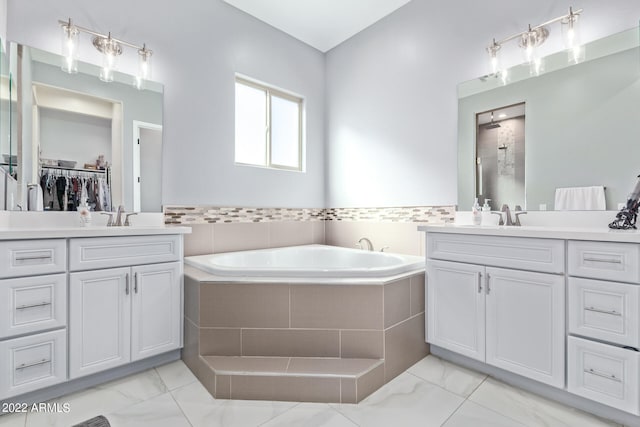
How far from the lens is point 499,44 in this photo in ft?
7.34

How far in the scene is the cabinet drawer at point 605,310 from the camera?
135 cm

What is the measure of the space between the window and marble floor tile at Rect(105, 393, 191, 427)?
2008 millimetres

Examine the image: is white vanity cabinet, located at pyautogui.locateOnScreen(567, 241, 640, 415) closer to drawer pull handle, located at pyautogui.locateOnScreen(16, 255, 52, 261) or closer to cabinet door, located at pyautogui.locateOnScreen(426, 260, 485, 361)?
cabinet door, located at pyautogui.locateOnScreen(426, 260, 485, 361)

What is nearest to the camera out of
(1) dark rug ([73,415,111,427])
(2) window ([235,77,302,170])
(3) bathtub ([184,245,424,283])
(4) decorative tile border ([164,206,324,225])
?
(1) dark rug ([73,415,111,427])

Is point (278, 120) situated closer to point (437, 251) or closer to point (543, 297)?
point (437, 251)

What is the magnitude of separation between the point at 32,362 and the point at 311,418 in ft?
4.44

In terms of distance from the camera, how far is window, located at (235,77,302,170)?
304 cm

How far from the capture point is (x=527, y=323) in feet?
5.38

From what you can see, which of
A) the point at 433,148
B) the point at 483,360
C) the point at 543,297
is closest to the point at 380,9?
the point at 433,148

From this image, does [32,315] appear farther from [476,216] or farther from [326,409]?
[476,216]

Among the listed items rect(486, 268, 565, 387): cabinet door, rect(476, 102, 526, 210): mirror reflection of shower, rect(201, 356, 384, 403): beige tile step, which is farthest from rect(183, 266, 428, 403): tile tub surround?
rect(476, 102, 526, 210): mirror reflection of shower

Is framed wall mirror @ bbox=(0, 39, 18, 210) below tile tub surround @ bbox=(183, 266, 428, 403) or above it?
above

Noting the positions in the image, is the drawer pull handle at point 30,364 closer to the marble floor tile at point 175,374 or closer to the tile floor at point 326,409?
the tile floor at point 326,409

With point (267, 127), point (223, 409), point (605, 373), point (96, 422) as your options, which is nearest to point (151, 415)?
point (96, 422)
